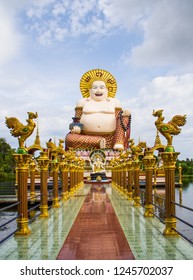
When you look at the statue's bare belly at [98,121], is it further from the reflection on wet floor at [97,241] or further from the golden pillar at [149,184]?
the reflection on wet floor at [97,241]

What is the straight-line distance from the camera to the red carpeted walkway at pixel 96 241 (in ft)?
14.2

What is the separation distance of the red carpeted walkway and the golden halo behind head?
89.1 feet

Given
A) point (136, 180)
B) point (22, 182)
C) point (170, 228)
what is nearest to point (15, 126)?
point (22, 182)

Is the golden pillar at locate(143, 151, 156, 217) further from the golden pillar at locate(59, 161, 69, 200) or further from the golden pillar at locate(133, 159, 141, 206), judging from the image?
the golden pillar at locate(59, 161, 69, 200)

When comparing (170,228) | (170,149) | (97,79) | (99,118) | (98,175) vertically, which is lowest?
(170,228)

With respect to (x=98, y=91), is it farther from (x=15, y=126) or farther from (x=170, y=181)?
(x=170, y=181)

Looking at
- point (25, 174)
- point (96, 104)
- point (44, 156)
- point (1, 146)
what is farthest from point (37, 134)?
point (25, 174)

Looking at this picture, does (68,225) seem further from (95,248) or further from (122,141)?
(122,141)

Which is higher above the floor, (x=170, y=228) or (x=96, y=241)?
(x=170, y=228)

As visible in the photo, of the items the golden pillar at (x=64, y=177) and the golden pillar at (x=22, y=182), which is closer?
the golden pillar at (x=22, y=182)

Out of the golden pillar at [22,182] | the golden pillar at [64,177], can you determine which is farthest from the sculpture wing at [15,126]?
the golden pillar at [64,177]

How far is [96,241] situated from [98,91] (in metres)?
28.1

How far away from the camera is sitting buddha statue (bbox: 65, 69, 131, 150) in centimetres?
3127

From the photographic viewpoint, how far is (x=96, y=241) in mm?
5121
